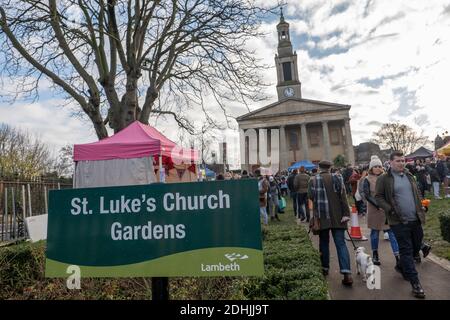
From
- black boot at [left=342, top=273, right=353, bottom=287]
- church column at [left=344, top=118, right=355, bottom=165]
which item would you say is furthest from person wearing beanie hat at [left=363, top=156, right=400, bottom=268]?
church column at [left=344, top=118, right=355, bottom=165]

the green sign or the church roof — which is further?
the church roof

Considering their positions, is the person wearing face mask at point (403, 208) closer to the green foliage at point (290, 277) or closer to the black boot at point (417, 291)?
the black boot at point (417, 291)

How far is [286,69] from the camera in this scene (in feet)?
214

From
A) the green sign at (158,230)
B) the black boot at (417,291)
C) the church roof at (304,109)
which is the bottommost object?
the black boot at (417,291)

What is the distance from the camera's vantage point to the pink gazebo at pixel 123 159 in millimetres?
8469

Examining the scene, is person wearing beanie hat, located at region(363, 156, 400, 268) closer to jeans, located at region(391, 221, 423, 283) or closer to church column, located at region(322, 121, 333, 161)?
jeans, located at region(391, 221, 423, 283)

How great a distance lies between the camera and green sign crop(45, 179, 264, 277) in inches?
95.7

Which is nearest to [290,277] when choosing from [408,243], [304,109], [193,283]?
[193,283]

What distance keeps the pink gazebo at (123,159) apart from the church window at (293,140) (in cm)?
5059

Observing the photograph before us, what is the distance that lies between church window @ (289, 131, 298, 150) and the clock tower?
955 centimetres

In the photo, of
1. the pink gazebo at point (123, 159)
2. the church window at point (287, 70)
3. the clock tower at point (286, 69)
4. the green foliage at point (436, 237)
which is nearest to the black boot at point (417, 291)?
the green foliage at point (436, 237)

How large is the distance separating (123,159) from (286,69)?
62.2 meters
